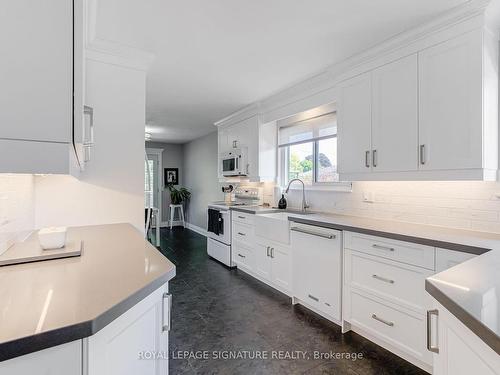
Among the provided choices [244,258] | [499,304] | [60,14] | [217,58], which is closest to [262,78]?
[217,58]

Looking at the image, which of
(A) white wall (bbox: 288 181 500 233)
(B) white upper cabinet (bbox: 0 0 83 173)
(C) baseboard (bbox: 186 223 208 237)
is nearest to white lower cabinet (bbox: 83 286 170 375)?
(B) white upper cabinet (bbox: 0 0 83 173)

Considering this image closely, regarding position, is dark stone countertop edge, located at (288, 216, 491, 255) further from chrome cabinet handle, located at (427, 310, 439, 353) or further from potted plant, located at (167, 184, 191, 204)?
potted plant, located at (167, 184, 191, 204)

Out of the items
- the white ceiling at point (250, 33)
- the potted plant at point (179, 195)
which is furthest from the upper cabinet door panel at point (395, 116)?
the potted plant at point (179, 195)

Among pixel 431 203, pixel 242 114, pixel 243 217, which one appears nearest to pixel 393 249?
pixel 431 203

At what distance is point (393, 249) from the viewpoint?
6.38 feet

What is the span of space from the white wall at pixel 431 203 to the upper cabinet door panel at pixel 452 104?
34 cm

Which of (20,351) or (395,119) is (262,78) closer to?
(395,119)

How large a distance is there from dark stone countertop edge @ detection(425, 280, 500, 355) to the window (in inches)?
88.2

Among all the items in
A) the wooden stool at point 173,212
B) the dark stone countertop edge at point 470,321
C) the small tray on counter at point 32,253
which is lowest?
the wooden stool at point 173,212

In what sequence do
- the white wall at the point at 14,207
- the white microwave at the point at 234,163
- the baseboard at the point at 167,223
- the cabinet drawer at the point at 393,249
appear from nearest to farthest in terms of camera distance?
the white wall at the point at 14,207 → the cabinet drawer at the point at 393,249 → the white microwave at the point at 234,163 → the baseboard at the point at 167,223

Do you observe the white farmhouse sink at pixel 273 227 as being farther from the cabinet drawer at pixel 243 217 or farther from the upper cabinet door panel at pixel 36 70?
the upper cabinet door panel at pixel 36 70

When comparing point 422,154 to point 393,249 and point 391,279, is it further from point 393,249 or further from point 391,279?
point 391,279

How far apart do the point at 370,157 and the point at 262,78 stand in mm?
1478

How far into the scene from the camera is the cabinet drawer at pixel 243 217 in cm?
374
